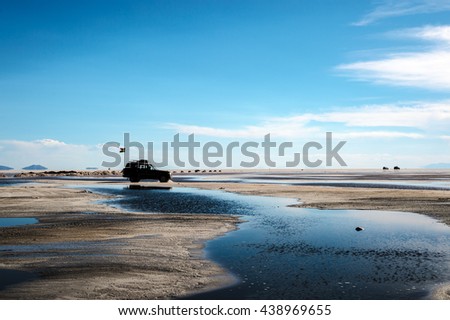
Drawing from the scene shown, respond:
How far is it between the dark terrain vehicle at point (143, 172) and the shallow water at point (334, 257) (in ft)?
137

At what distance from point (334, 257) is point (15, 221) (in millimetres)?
14773

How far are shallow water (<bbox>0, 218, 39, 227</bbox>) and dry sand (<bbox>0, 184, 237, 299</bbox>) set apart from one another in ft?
1.95

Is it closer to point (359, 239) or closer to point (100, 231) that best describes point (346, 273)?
point (359, 239)

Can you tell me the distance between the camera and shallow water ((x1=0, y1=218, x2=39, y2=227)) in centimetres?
1917

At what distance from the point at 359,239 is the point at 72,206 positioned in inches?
696

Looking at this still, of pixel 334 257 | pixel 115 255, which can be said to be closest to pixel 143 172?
pixel 115 255

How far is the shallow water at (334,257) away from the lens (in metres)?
9.25

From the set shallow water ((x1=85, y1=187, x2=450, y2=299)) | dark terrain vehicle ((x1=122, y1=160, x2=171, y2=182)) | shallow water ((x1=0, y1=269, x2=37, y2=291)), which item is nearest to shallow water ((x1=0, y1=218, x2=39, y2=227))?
shallow water ((x1=0, y1=269, x2=37, y2=291))

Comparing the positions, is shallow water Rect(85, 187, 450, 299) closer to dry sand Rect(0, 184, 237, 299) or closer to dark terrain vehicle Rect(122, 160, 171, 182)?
dry sand Rect(0, 184, 237, 299)

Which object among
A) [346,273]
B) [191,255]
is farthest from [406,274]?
[191,255]

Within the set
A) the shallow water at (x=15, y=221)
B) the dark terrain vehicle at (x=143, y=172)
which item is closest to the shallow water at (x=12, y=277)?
the shallow water at (x=15, y=221)

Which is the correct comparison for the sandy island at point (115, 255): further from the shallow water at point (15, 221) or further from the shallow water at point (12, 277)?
the shallow water at point (15, 221)

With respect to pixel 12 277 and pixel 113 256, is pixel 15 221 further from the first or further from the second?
pixel 12 277

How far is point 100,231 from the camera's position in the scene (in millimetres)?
16953
